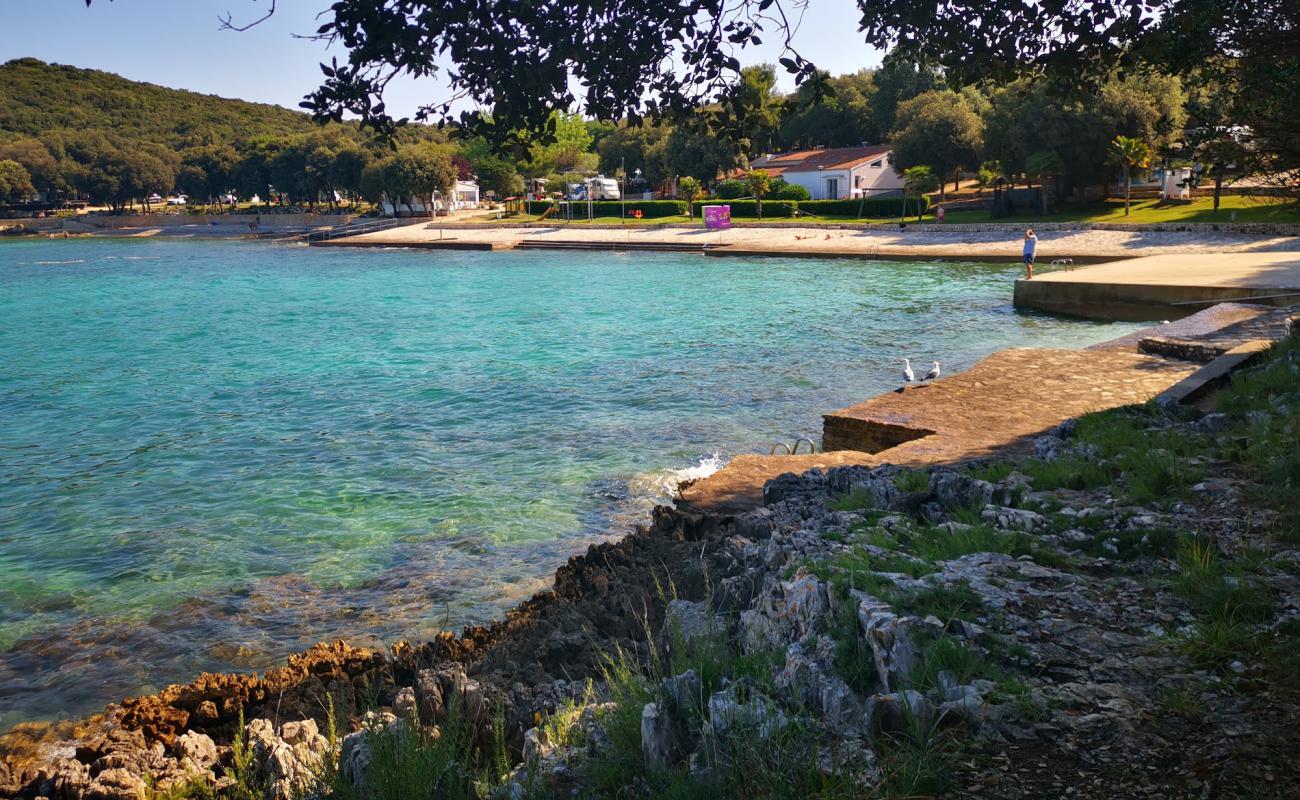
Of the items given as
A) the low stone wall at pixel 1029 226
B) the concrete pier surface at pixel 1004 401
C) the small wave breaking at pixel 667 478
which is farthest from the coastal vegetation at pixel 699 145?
the small wave breaking at pixel 667 478

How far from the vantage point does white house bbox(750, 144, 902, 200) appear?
69938mm

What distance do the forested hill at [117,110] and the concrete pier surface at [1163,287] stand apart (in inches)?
5496

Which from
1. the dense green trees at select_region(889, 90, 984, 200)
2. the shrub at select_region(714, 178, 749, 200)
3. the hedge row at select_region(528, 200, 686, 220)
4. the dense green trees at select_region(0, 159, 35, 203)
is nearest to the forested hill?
the dense green trees at select_region(0, 159, 35, 203)

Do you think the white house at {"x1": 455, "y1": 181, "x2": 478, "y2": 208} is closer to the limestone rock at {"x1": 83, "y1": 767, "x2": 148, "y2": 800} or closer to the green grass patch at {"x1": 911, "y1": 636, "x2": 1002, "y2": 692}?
the limestone rock at {"x1": 83, "y1": 767, "x2": 148, "y2": 800}

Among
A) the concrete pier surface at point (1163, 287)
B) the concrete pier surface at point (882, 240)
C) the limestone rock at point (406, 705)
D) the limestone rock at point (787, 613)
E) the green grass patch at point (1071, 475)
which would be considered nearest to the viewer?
the limestone rock at point (787, 613)

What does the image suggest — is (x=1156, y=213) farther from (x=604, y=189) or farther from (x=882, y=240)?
(x=604, y=189)

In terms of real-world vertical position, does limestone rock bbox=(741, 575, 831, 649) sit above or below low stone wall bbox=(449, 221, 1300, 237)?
below

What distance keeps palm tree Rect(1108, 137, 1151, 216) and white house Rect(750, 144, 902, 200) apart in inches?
961

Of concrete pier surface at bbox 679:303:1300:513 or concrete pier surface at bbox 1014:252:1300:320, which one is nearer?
concrete pier surface at bbox 679:303:1300:513

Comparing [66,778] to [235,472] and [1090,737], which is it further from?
[235,472]

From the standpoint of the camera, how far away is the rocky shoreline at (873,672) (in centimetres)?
332

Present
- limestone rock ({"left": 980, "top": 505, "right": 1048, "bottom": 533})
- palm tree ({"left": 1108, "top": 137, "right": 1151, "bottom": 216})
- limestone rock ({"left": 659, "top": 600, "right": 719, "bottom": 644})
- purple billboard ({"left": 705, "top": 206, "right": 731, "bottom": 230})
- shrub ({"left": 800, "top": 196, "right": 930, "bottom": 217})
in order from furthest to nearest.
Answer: purple billboard ({"left": 705, "top": 206, "right": 731, "bottom": 230}) < shrub ({"left": 800, "top": 196, "right": 930, "bottom": 217}) < palm tree ({"left": 1108, "top": 137, "right": 1151, "bottom": 216}) < limestone rock ({"left": 980, "top": 505, "right": 1048, "bottom": 533}) < limestone rock ({"left": 659, "top": 600, "right": 719, "bottom": 644})

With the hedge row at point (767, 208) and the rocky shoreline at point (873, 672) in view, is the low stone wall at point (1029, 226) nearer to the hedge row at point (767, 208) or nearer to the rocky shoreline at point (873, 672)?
the hedge row at point (767, 208)

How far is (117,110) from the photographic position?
6511 inches
